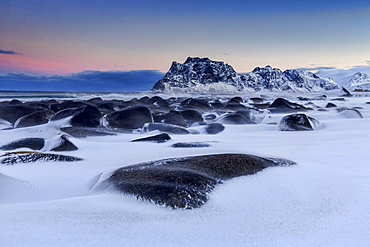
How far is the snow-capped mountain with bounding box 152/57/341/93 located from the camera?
96.6 meters

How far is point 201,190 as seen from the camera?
209 cm

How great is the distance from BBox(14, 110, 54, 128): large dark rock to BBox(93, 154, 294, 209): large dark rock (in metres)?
6.33

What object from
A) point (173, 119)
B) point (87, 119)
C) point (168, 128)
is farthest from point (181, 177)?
point (173, 119)

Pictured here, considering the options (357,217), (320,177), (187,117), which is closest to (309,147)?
(320,177)

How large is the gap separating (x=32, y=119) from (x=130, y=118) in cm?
276

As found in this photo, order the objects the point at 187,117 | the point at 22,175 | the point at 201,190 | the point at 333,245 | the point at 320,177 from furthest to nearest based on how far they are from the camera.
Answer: the point at 187,117 → the point at 22,175 → the point at 320,177 → the point at 201,190 → the point at 333,245

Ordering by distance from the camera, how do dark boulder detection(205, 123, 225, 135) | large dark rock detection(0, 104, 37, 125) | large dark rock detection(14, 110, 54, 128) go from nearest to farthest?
dark boulder detection(205, 123, 225, 135), large dark rock detection(14, 110, 54, 128), large dark rock detection(0, 104, 37, 125)

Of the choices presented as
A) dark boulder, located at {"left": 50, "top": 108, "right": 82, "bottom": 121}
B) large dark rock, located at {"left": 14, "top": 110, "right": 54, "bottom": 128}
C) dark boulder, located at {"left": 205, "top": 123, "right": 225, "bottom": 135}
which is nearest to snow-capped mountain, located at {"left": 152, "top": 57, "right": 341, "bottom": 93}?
large dark rock, located at {"left": 14, "top": 110, "right": 54, "bottom": 128}

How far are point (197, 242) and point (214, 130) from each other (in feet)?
17.1

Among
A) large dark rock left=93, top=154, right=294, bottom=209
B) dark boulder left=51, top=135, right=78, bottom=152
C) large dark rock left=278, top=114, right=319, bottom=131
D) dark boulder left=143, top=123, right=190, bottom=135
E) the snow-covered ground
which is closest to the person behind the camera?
the snow-covered ground

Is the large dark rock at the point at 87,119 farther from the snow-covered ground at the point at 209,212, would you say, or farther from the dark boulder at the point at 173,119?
the snow-covered ground at the point at 209,212

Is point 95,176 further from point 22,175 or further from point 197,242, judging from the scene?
point 197,242

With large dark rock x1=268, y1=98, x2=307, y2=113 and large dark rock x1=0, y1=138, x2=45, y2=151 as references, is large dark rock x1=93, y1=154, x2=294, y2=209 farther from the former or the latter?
large dark rock x1=268, y1=98, x2=307, y2=113

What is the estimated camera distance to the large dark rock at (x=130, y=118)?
7588 mm
